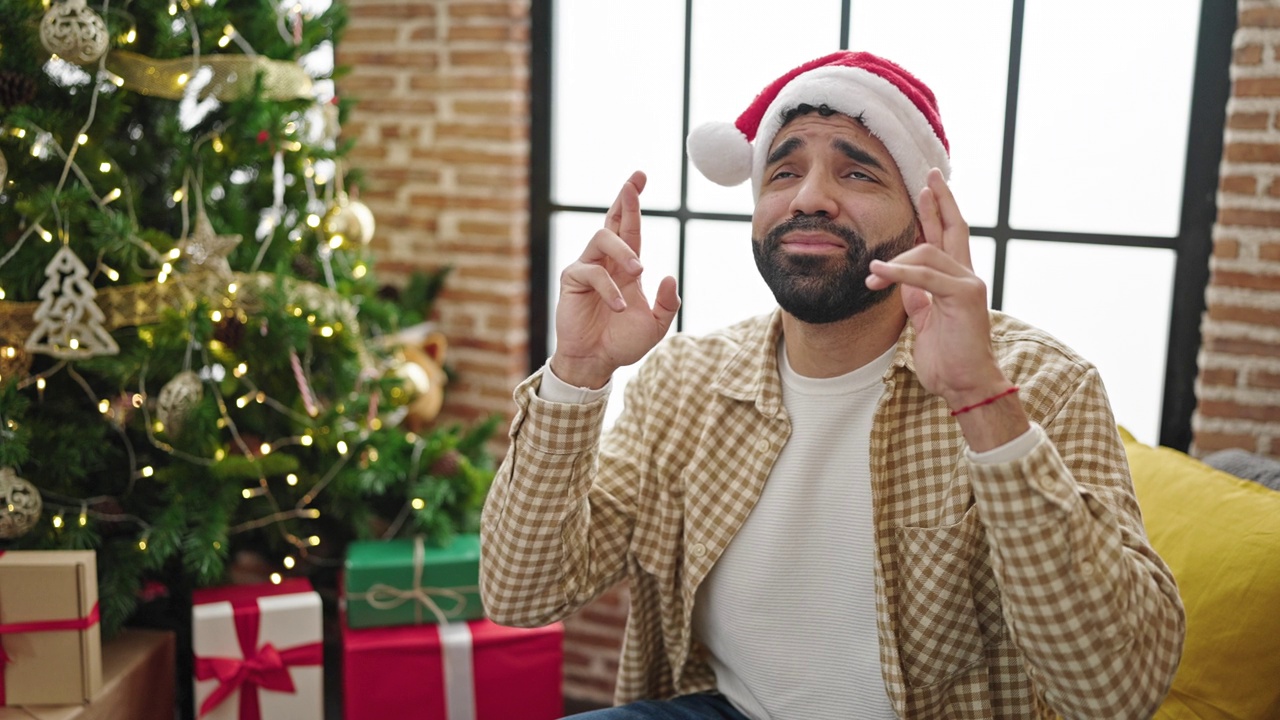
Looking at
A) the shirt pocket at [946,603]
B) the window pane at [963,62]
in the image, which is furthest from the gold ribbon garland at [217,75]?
the shirt pocket at [946,603]

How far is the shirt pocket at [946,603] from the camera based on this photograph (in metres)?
1.42

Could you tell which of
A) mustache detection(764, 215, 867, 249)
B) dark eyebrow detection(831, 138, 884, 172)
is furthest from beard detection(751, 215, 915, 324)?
dark eyebrow detection(831, 138, 884, 172)

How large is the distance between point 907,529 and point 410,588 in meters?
1.06

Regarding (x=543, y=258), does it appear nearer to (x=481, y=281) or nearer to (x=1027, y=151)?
(x=481, y=281)

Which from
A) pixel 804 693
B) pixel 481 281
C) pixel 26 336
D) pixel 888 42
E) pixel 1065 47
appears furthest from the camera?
pixel 481 281

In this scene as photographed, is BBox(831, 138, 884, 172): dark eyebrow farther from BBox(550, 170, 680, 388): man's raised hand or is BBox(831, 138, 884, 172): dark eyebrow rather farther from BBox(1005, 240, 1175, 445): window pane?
BBox(1005, 240, 1175, 445): window pane

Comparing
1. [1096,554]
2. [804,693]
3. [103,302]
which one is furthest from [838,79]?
[103,302]

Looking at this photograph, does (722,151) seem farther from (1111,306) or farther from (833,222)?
(1111,306)

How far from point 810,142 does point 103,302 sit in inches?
51.2

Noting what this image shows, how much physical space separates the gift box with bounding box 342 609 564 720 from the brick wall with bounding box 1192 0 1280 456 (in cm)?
139

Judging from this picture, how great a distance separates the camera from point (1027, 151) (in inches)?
88.4

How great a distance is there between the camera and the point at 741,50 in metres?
2.48

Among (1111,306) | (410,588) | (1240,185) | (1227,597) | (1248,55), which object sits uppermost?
(1248,55)

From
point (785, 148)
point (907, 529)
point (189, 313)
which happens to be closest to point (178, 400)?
point (189, 313)
